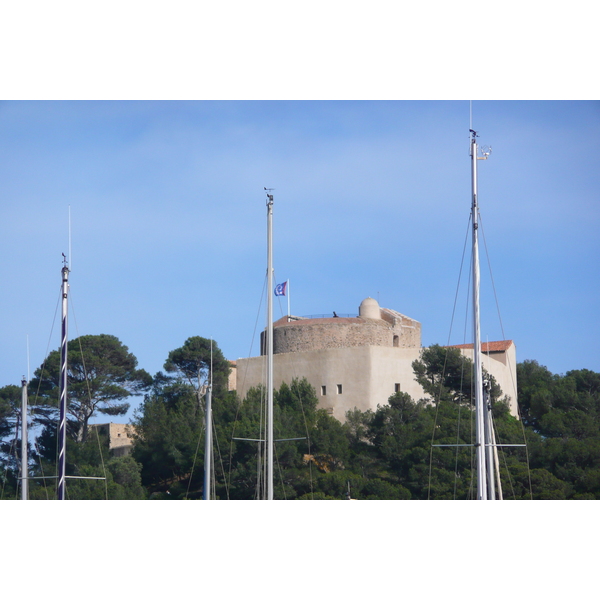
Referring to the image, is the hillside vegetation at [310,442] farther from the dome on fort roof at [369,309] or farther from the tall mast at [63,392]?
the tall mast at [63,392]

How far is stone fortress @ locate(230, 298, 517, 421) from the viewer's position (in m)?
38.1

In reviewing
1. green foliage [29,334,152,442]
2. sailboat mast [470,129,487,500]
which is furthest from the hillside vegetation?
sailboat mast [470,129,487,500]

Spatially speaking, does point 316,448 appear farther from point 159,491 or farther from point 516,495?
point 516,495

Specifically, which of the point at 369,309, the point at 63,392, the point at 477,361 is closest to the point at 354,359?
the point at 369,309

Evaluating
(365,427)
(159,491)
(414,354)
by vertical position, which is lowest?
(159,491)

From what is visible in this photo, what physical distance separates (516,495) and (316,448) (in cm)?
850

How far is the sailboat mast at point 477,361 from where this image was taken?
14.6m

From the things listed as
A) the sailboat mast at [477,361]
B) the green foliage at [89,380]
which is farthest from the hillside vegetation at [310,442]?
the sailboat mast at [477,361]

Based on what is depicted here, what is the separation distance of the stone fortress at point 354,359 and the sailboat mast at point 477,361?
21.1 metres

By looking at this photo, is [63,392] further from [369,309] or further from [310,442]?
[369,309]

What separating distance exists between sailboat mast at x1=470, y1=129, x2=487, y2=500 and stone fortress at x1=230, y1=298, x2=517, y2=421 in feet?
69.1
